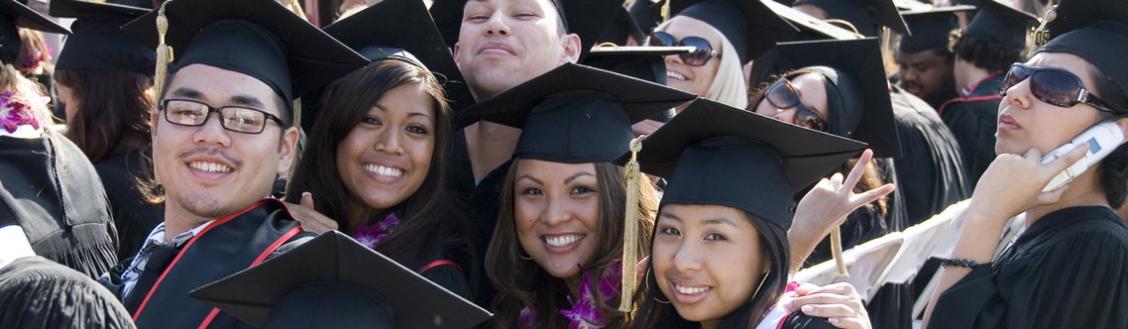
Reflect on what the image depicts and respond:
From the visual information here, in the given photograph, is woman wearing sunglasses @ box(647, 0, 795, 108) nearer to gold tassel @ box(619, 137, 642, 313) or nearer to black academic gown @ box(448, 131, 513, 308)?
black academic gown @ box(448, 131, 513, 308)

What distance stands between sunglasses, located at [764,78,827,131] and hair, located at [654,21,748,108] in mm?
668

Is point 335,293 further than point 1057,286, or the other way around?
point 1057,286

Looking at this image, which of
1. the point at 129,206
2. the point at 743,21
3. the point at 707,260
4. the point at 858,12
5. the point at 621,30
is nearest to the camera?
the point at 707,260

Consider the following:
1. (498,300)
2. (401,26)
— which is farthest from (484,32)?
(498,300)

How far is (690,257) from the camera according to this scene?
124 inches

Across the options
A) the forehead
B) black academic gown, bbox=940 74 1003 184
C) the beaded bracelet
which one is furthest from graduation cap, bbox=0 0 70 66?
black academic gown, bbox=940 74 1003 184

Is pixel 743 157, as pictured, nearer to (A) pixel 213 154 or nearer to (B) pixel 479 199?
(B) pixel 479 199

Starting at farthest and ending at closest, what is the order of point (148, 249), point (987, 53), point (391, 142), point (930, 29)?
point (930, 29), point (987, 53), point (391, 142), point (148, 249)

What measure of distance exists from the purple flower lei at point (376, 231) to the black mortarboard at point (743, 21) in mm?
2255

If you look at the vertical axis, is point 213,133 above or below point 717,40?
above

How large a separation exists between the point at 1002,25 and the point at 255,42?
477cm

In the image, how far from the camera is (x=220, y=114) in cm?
329

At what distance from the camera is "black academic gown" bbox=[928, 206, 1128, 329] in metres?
3.53

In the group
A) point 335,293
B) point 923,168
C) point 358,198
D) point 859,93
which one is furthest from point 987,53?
point 335,293
